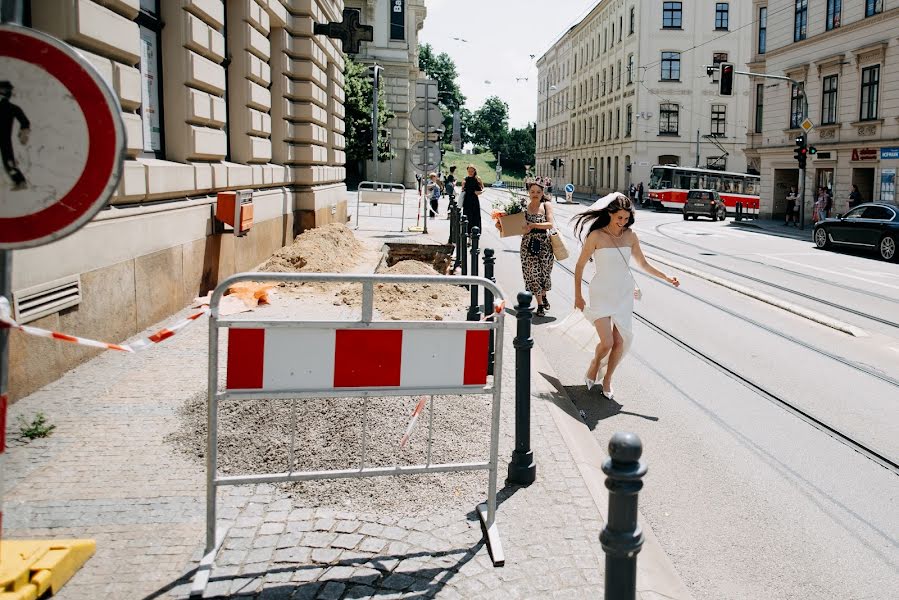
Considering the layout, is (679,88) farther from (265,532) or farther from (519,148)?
(519,148)

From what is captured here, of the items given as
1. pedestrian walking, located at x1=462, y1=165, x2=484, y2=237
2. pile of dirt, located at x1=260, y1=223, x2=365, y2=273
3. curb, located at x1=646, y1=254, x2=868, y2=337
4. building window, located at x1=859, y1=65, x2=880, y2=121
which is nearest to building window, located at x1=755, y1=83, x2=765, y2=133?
building window, located at x1=859, y1=65, x2=880, y2=121

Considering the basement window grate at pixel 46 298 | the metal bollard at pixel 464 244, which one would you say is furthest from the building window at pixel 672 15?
the basement window grate at pixel 46 298

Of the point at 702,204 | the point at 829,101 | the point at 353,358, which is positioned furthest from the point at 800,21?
the point at 353,358

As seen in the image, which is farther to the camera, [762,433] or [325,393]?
[762,433]

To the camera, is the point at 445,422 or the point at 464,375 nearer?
the point at 464,375

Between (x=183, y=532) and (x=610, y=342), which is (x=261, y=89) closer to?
(x=610, y=342)

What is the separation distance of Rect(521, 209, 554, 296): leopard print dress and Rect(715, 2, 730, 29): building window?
2186 inches

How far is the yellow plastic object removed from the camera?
10.8 feet

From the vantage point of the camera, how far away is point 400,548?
4.03 meters

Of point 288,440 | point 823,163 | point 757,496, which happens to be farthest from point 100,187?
point 823,163

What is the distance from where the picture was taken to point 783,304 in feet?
40.7

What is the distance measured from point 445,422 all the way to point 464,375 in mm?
1618

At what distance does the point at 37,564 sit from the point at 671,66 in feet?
204

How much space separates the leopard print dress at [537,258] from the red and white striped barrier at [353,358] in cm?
696
